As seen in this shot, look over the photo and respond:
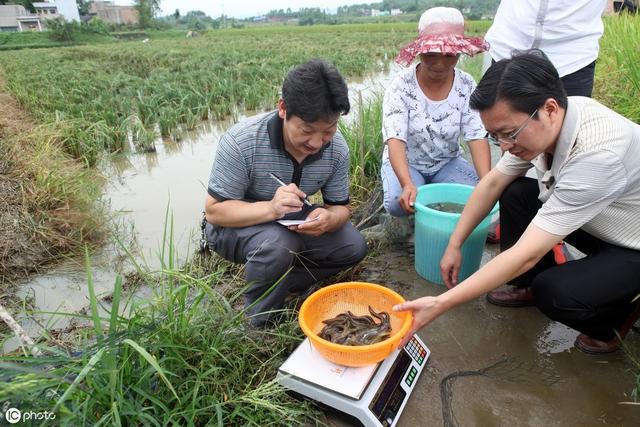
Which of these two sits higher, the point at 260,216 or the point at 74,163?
the point at 260,216

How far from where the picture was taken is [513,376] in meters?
1.89

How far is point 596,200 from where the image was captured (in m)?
1.59

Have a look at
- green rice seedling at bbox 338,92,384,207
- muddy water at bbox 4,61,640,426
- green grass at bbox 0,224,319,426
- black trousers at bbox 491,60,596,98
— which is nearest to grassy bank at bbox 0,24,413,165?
muddy water at bbox 4,61,640,426

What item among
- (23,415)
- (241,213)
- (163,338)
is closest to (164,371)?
(163,338)

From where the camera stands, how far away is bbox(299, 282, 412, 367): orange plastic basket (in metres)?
1.52

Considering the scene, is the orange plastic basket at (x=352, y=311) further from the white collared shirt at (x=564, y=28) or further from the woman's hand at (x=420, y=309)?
the white collared shirt at (x=564, y=28)

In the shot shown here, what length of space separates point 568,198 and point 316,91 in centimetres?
108

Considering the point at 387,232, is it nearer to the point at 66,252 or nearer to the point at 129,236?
the point at 129,236

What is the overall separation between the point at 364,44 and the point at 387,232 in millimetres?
20310

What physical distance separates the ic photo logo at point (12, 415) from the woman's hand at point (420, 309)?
1.24 meters

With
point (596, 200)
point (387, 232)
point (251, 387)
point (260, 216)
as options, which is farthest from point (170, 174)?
point (596, 200)

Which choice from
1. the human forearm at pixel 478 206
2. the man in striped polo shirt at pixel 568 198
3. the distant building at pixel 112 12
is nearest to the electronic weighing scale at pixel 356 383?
the man in striped polo shirt at pixel 568 198

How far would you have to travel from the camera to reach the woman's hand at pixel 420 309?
5.37 feet

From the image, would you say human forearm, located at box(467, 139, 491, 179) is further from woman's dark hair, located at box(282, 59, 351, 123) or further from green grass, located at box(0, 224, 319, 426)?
green grass, located at box(0, 224, 319, 426)
